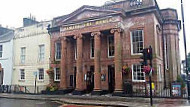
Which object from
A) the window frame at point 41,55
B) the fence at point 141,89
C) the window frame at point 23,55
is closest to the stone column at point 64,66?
the window frame at point 41,55

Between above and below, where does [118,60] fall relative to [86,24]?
below

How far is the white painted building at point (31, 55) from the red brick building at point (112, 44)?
171cm

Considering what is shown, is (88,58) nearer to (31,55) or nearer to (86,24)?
(86,24)

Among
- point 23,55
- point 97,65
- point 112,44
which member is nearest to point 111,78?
point 97,65

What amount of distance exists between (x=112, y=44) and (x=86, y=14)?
404cm

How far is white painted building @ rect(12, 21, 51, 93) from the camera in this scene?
79.3 ft

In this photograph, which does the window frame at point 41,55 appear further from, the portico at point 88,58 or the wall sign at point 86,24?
the wall sign at point 86,24

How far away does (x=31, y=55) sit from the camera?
83.8 ft

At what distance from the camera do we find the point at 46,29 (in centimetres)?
2452

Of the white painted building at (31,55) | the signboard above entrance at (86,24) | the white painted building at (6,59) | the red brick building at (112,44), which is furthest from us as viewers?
the white painted building at (6,59)

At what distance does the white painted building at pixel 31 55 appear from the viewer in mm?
24156

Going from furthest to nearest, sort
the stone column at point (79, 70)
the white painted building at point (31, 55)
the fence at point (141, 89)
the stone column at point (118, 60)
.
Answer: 1. the white painted building at point (31, 55)
2. the stone column at point (79, 70)
3. the stone column at point (118, 60)
4. the fence at point (141, 89)

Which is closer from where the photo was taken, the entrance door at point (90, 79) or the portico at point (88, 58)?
the portico at point (88, 58)

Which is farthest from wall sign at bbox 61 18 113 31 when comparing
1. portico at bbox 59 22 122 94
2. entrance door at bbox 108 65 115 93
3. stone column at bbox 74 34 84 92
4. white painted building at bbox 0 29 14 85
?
white painted building at bbox 0 29 14 85
